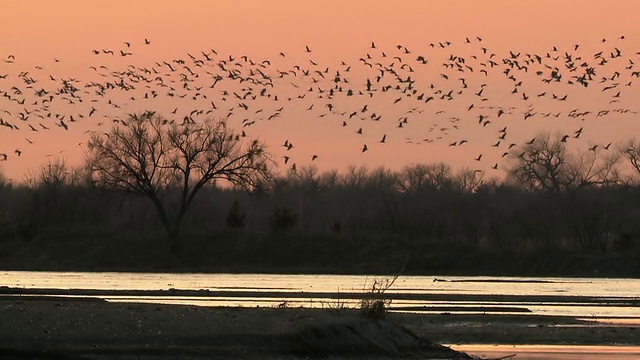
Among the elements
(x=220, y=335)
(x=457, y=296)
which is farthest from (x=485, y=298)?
(x=220, y=335)

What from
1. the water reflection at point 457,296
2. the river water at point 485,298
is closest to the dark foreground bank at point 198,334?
the river water at point 485,298

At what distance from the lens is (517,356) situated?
2823 centimetres

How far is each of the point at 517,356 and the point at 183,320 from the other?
7165mm

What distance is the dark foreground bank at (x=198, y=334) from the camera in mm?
24625

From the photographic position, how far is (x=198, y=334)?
2656 centimetres

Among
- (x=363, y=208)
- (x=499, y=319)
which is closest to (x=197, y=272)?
(x=499, y=319)

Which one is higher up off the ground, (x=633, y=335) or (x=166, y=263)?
(x=166, y=263)

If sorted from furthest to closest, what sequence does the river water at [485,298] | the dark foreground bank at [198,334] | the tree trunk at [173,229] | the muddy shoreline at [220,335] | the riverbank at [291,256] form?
the tree trunk at [173,229]
the riverbank at [291,256]
the river water at [485,298]
the muddy shoreline at [220,335]
the dark foreground bank at [198,334]

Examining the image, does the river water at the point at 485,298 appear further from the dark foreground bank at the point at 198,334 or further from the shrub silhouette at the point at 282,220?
the shrub silhouette at the point at 282,220

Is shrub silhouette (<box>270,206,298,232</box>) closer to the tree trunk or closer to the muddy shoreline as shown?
the tree trunk

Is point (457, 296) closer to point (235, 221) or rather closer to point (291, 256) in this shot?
point (291, 256)

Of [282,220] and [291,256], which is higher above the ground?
[282,220]

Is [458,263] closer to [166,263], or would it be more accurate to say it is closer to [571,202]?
[166,263]

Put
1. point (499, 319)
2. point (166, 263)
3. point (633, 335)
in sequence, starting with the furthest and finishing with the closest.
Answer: point (166, 263) → point (499, 319) → point (633, 335)
